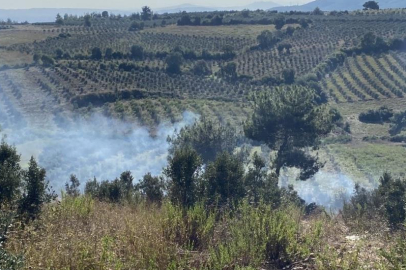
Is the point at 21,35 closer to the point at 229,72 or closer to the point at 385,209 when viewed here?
the point at 229,72

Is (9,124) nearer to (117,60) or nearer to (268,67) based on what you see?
(117,60)

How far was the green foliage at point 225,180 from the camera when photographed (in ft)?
45.7

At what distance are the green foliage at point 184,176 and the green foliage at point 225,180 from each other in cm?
46

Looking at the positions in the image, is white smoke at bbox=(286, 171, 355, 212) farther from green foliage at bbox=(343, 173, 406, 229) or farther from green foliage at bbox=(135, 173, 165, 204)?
green foliage at bbox=(135, 173, 165, 204)

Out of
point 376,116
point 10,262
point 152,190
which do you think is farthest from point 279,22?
point 10,262

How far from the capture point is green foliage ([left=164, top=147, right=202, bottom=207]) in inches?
501

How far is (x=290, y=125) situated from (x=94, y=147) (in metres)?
14.9

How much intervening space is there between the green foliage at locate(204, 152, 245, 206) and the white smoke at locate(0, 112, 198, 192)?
1555 centimetres

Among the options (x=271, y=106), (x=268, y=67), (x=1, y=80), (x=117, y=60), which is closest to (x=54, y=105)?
(x=1, y=80)

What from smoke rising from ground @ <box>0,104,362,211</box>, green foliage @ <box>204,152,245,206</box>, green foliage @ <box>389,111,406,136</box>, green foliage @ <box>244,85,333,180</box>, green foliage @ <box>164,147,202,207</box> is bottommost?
green foliage @ <box>389,111,406,136</box>

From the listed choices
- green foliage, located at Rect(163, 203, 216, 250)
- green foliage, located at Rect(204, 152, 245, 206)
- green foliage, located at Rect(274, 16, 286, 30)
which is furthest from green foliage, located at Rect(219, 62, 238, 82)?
green foliage, located at Rect(163, 203, 216, 250)

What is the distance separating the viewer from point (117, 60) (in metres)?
60.2

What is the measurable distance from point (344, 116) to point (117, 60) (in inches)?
1066

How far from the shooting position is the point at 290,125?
90.1 ft
